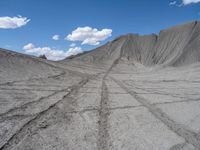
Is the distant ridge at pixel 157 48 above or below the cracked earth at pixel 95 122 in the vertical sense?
above

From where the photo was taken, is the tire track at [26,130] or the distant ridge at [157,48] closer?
the tire track at [26,130]

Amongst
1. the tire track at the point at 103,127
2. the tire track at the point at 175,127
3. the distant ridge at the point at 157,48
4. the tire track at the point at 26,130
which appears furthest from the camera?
the distant ridge at the point at 157,48

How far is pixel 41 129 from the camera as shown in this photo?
4918 mm

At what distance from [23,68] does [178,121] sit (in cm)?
1256

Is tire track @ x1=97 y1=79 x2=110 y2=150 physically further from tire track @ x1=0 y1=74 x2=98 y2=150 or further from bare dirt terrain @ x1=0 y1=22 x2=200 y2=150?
tire track @ x1=0 y1=74 x2=98 y2=150

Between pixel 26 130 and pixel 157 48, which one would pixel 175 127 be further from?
pixel 157 48

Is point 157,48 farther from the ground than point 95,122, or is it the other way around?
point 157,48

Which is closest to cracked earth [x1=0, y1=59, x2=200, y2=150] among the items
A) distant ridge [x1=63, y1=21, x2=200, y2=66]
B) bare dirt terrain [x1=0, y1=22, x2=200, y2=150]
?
bare dirt terrain [x1=0, y1=22, x2=200, y2=150]

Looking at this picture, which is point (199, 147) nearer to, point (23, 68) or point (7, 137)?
point (7, 137)

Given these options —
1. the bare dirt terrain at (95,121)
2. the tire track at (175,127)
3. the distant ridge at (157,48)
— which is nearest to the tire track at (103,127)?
the bare dirt terrain at (95,121)

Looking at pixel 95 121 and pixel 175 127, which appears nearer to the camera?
pixel 175 127

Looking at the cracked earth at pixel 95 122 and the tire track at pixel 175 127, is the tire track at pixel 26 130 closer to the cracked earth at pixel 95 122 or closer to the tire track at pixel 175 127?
→ the cracked earth at pixel 95 122

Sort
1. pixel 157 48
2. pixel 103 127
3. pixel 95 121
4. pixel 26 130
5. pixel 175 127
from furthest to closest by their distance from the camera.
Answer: pixel 157 48 → pixel 95 121 → pixel 175 127 → pixel 103 127 → pixel 26 130

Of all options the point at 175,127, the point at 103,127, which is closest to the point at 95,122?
the point at 103,127
